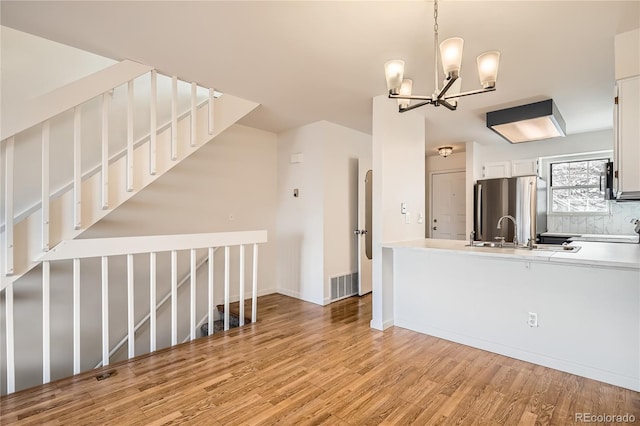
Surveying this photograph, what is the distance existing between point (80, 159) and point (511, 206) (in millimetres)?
5551

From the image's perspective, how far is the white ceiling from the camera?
1912mm

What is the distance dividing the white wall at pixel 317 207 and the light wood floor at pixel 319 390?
1496 mm

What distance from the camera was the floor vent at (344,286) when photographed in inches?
169

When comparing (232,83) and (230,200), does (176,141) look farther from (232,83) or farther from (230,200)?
(230,200)

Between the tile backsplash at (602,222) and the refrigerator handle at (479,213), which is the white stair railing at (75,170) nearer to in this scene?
the refrigerator handle at (479,213)

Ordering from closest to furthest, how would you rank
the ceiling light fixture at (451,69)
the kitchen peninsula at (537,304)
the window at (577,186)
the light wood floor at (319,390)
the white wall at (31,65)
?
the ceiling light fixture at (451,69)
the light wood floor at (319,390)
the kitchen peninsula at (537,304)
the white wall at (31,65)
the window at (577,186)

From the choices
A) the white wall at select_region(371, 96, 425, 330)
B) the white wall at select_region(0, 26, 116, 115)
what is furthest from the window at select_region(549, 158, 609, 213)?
the white wall at select_region(0, 26, 116, 115)

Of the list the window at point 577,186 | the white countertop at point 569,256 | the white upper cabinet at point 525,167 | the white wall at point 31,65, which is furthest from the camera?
the white upper cabinet at point 525,167

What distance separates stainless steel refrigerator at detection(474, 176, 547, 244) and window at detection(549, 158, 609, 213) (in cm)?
20

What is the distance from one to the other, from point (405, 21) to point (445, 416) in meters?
2.49

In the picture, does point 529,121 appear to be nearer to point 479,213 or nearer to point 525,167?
point 525,167

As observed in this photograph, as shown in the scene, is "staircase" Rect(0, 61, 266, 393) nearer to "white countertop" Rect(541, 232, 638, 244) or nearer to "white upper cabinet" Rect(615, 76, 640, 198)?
"white upper cabinet" Rect(615, 76, 640, 198)

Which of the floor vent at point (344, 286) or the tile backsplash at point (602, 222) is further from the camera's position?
the tile backsplash at point (602, 222)

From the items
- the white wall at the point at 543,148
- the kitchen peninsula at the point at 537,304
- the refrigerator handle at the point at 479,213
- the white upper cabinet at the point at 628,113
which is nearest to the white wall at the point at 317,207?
the kitchen peninsula at the point at 537,304
